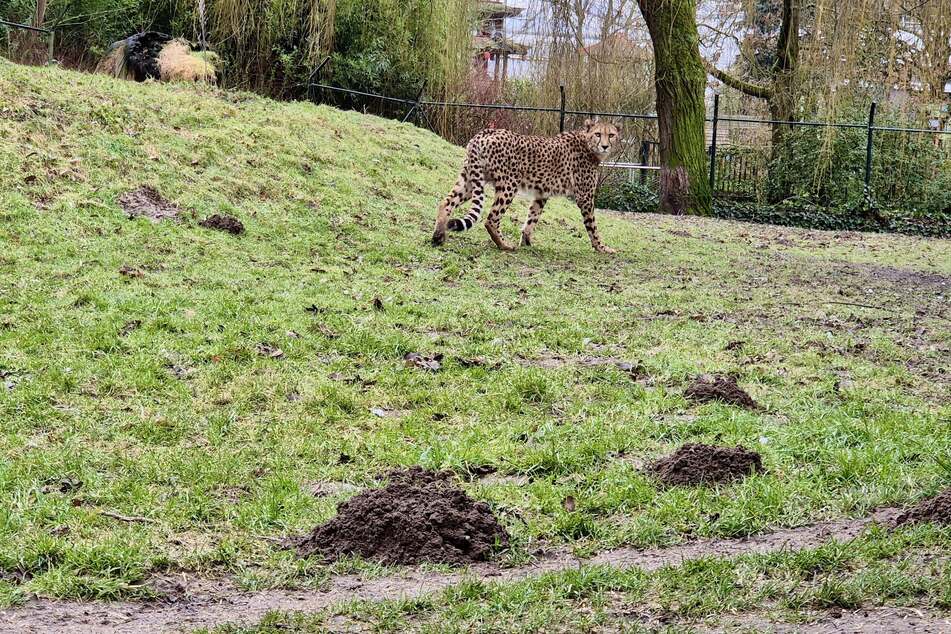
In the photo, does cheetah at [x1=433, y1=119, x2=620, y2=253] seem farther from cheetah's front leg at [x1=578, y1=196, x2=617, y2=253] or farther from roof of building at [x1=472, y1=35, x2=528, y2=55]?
roof of building at [x1=472, y1=35, x2=528, y2=55]

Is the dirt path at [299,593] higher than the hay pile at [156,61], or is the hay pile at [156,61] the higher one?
the hay pile at [156,61]

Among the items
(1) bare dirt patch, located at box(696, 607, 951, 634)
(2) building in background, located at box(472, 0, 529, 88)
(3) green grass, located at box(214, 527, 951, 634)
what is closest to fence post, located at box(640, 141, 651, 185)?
(2) building in background, located at box(472, 0, 529, 88)

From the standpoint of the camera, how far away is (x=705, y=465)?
5090 millimetres

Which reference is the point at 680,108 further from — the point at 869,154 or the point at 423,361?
the point at 423,361

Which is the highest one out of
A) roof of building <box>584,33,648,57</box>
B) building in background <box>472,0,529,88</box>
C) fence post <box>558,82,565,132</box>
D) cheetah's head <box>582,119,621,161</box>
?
building in background <box>472,0,529,88</box>

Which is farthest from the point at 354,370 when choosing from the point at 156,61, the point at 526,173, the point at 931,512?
the point at 156,61

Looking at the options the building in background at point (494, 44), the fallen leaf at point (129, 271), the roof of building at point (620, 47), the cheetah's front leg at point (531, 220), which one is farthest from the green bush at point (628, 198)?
the fallen leaf at point (129, 271)

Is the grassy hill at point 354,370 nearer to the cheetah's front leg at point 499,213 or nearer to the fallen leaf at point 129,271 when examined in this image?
the fallen leaf at point 129,271

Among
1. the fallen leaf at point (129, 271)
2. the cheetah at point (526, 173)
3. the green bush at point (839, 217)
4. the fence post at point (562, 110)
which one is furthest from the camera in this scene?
the fence post at point (562, 110)

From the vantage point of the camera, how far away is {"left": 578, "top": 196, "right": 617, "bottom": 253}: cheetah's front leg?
1374 cm

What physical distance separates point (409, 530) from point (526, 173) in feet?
30.8

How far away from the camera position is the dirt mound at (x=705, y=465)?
5.01 m

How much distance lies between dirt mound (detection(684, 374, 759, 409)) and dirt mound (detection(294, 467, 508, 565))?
91.7 inches

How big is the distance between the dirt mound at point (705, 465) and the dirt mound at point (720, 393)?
1.10 m
